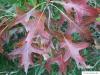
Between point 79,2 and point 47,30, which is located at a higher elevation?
point 79,2

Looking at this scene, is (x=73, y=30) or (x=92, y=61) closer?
(x=73, y=30)

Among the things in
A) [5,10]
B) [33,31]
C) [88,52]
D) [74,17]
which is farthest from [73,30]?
[5,10]

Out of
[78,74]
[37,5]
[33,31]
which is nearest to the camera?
[33,31]

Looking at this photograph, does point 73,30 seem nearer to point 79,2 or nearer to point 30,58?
point 79,2

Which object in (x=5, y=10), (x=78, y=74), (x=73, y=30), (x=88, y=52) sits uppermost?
(x=5, y=10)

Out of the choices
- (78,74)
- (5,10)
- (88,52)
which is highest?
(5,10)

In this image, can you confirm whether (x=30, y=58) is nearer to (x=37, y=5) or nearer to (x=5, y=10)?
(x=37, y=5)

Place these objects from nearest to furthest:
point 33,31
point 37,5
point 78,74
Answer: point 33,31 → point 37,5 → point 78,74

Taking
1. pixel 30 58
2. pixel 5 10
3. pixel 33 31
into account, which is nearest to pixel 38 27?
pixel 33 31

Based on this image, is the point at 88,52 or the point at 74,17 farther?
the point at 88,52
